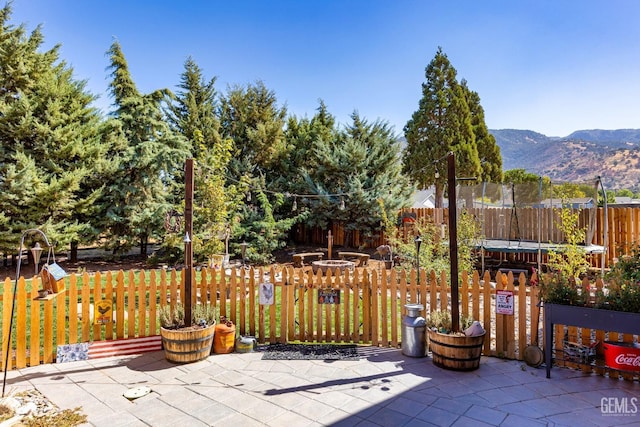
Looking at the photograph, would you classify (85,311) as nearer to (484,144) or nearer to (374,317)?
(374,317)

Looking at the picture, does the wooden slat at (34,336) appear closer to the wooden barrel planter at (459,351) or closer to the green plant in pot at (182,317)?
the green plant in pot at (182,317)

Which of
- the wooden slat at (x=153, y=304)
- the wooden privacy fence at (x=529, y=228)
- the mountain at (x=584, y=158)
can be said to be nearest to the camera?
the wooden slat at (x=153, y=304)

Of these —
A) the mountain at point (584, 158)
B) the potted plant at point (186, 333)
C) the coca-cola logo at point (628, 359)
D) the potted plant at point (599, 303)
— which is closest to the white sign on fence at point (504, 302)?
the potted plant at point (599, 303)

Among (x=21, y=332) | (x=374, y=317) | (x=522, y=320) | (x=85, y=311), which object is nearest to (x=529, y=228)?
(x=522, y=320)

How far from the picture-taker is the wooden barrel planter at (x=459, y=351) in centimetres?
405

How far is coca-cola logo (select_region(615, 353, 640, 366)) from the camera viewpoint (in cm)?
372

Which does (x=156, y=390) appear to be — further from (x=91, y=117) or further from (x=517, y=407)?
(x=91, y=117)

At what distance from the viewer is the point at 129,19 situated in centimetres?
919

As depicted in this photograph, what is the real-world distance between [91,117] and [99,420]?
1281cm

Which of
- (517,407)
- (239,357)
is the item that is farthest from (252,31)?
(517,407)

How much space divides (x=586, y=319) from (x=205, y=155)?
42.6ft

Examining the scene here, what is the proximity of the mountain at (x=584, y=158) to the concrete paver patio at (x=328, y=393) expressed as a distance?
48.8 metres

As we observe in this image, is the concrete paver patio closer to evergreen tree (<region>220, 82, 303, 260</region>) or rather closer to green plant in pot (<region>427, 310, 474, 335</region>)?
green plant in pot (<region>427, 310, 474, 335</region>)

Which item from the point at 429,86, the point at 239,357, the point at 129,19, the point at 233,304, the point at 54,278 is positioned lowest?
the point at 239,357
